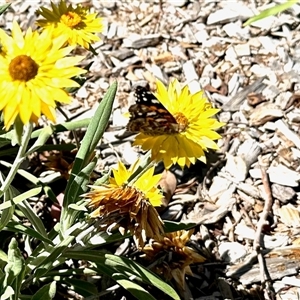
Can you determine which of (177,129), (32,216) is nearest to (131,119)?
(177,129)

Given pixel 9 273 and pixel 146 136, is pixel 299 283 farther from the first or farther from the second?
pixel 9 273

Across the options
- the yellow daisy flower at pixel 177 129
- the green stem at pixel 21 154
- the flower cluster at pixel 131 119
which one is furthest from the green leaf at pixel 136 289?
the green stem at pixel 21 154

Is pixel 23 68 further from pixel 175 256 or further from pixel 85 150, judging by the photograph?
pixel 175 256

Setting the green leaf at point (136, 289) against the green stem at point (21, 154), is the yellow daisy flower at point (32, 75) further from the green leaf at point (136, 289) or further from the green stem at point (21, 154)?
the green leaf at point (136, 289)

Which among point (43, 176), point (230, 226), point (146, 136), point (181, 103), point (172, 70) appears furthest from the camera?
point (172, 70)

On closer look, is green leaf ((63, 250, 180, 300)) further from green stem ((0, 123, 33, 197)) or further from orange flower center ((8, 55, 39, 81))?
orange flower center ((8, 55, 39, 81))

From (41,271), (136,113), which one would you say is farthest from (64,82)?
(41,271)
